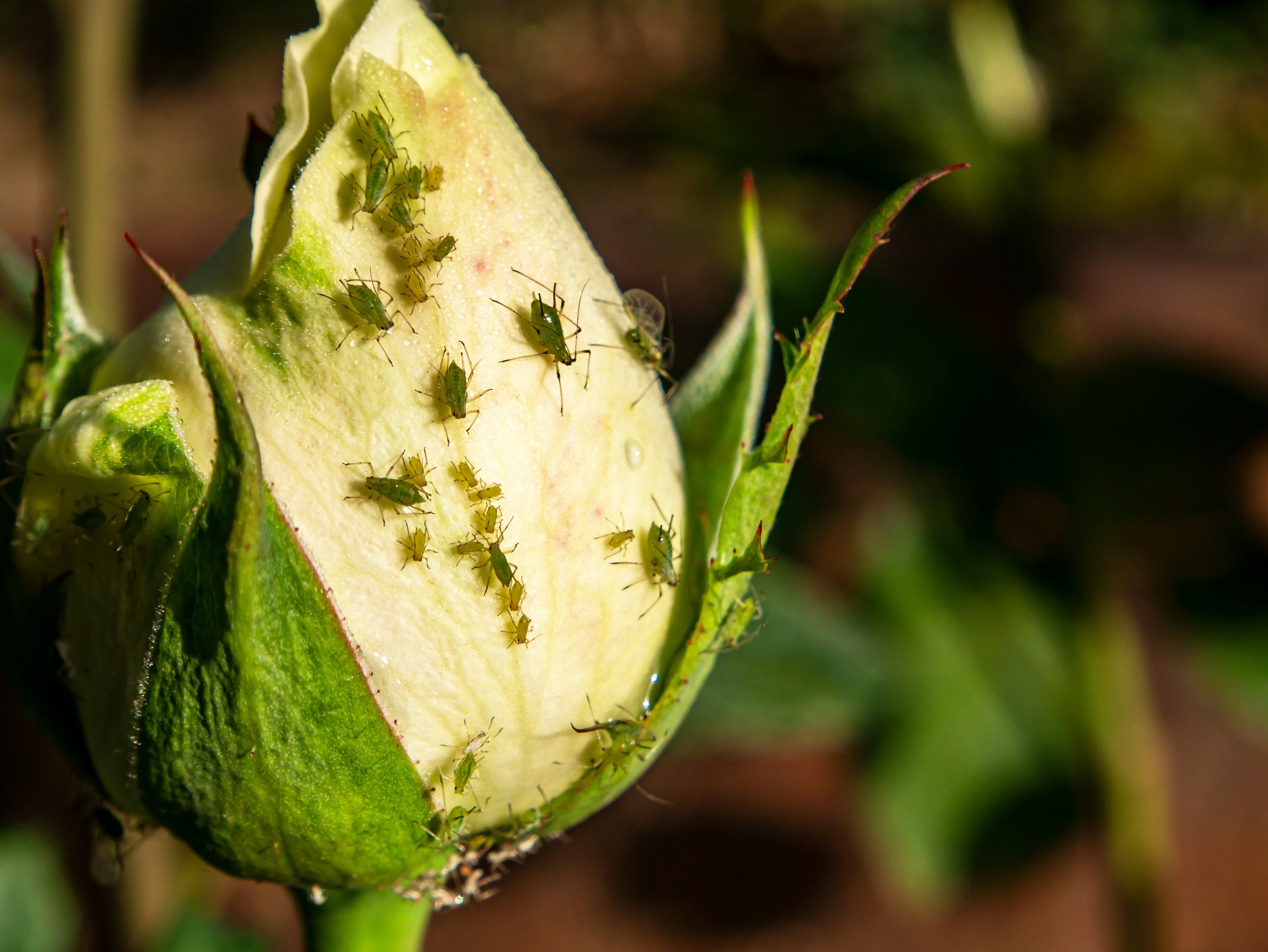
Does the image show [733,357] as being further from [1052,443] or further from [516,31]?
[516,31]

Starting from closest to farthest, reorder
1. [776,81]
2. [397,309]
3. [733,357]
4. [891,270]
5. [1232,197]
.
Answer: [397,309]
[733,357]
[891,270]
[1232,197]
[776,81]

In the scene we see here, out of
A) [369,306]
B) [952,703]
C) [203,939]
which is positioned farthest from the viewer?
[952,703]

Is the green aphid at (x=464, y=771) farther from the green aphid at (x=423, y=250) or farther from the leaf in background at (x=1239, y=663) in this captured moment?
the leaf in background at (x=1239, y=663)

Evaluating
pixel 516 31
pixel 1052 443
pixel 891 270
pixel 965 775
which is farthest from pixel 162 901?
pixel 516 31

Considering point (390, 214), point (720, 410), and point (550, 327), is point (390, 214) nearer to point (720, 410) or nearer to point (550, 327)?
point (550, 327)

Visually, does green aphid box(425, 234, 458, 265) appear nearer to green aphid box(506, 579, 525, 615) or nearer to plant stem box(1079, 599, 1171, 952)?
green aphid box(506, 579, 525, 615)

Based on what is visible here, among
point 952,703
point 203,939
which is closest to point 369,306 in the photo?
point 203,939

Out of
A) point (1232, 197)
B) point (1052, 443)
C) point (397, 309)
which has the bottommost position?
point (1232, 197)
